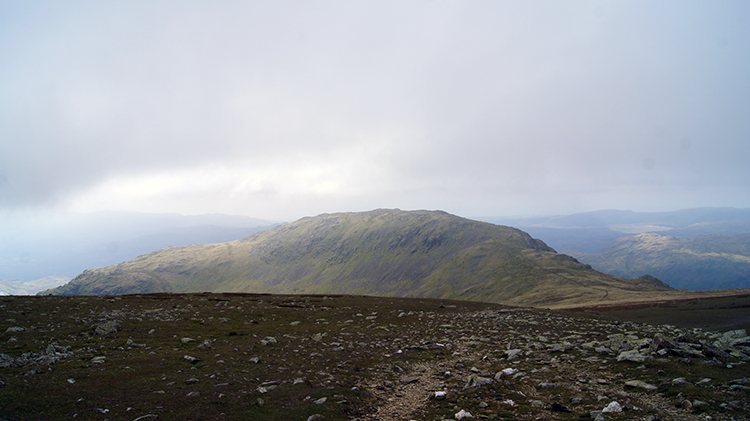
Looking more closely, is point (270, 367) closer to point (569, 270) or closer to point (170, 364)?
point (170, 364)

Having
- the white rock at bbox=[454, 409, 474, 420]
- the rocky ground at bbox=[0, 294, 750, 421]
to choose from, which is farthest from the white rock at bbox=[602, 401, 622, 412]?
the white rock at bbox=[454, 409, 474, 420]

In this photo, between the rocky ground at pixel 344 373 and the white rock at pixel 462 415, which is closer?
the rocky ground at pixel 344 373

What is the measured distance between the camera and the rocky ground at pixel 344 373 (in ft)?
39.7

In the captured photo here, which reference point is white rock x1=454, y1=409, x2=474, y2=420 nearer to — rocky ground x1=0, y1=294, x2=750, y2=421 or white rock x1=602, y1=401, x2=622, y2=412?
rocky ground x1=0, y1=294, x2=750, y2=421

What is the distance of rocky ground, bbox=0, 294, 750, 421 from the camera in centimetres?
1209

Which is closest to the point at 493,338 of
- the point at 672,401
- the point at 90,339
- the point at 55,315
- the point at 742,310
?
the point at 672,401

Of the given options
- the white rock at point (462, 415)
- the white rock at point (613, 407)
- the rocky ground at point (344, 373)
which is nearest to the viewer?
the white rock at point (613, 407)

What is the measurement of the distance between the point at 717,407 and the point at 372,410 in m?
13.0

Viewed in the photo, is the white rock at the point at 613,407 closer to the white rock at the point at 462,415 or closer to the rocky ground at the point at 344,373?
the rocky ground at the point at 344,373

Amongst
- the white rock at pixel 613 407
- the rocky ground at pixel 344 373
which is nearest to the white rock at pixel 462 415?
the rocky ground at pixel 344 373

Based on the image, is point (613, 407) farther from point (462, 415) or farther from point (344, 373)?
point (344, 373)

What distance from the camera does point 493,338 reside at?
28.5 meters

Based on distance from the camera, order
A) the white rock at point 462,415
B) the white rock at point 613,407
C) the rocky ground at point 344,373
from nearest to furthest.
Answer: the white rock at point 613,407 < the rocky ground at point 344,373 < the white rock at point 462,415

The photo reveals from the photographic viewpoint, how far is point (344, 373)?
1820cm
